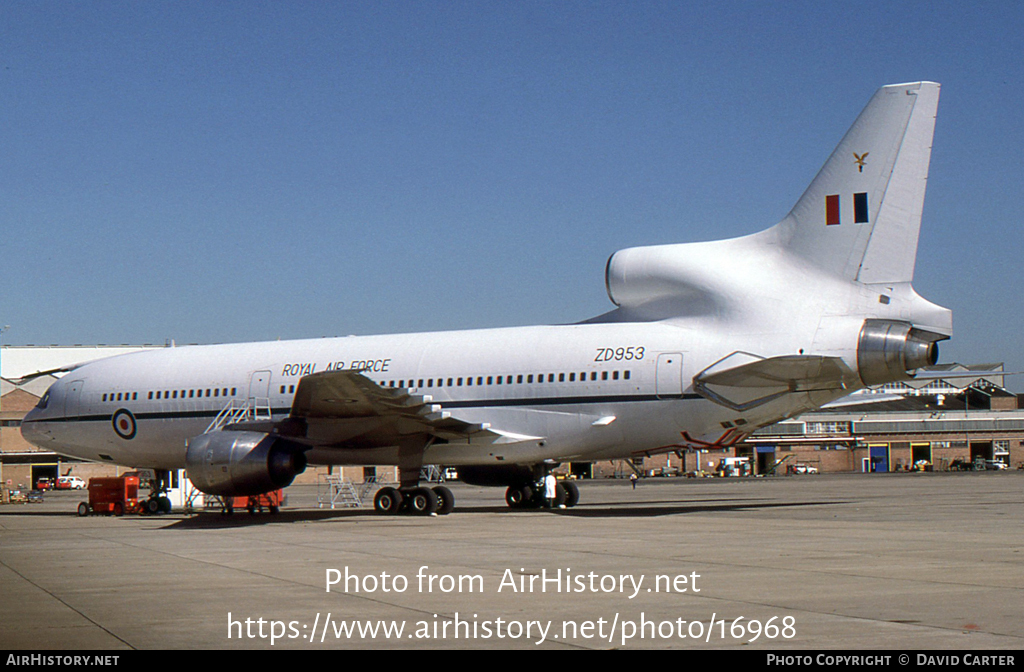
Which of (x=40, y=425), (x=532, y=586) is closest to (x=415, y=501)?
(x=40, y=425)

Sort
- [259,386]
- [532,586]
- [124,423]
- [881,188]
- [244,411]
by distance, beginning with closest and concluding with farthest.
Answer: [532,586] → [881,188] → [244,411] → [259,386] → [124,423]

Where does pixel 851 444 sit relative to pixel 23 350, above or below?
below

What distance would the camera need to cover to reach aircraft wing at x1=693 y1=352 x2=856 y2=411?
22.0 m

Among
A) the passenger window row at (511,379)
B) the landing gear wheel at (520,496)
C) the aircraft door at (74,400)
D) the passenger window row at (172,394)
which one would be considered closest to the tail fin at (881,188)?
the passenger window row at (511,379)

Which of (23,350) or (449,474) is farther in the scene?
(23,350)

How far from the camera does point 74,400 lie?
31.6 m

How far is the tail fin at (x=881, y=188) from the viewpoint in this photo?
21.9m

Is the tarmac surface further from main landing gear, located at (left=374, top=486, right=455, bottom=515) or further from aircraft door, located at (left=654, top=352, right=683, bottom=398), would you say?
main landing gear, located at (left=374, top=486, right=455, bottom=515)

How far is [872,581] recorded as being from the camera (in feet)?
35.6

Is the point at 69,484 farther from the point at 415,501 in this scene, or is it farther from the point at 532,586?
the point at 532,586

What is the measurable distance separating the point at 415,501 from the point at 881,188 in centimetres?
1211

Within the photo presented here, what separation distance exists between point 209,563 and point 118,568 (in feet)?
3.56
